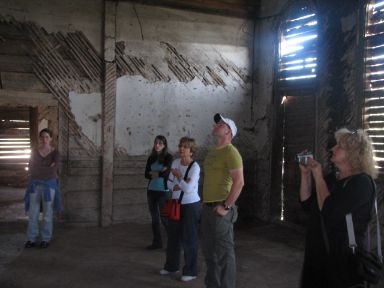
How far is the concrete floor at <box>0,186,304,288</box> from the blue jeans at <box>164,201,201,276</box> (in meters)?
0.15

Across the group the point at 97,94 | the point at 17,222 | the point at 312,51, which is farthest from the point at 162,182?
the point at 312,51

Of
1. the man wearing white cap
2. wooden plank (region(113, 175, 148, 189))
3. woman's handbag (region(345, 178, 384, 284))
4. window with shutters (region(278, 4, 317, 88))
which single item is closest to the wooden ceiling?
window with shutters (region(278, 4, 317, 88))

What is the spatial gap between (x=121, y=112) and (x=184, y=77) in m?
1.37

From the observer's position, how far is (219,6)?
8.22 meters

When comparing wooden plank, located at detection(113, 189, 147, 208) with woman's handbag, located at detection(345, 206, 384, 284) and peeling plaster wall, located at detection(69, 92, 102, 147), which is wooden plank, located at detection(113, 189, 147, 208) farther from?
woman's handbag, located at detection(345, 206, 384, 284)

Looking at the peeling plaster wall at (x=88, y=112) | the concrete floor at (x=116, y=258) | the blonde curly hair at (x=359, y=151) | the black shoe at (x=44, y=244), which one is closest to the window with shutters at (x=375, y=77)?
the concrete floor at (x=116, y=258)

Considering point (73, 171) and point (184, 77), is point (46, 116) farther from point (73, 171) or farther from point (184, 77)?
point (184, 77)

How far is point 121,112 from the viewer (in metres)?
7.64

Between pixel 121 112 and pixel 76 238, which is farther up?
pixel 121 112

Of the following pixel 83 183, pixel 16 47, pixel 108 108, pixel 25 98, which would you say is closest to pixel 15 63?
pixel 16 47

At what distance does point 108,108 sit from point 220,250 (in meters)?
4.25

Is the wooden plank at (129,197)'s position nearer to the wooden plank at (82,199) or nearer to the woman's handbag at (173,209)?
the wooden plank at (82,199)

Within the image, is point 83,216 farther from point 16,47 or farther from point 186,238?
point 186,238

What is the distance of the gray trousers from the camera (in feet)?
12.8
